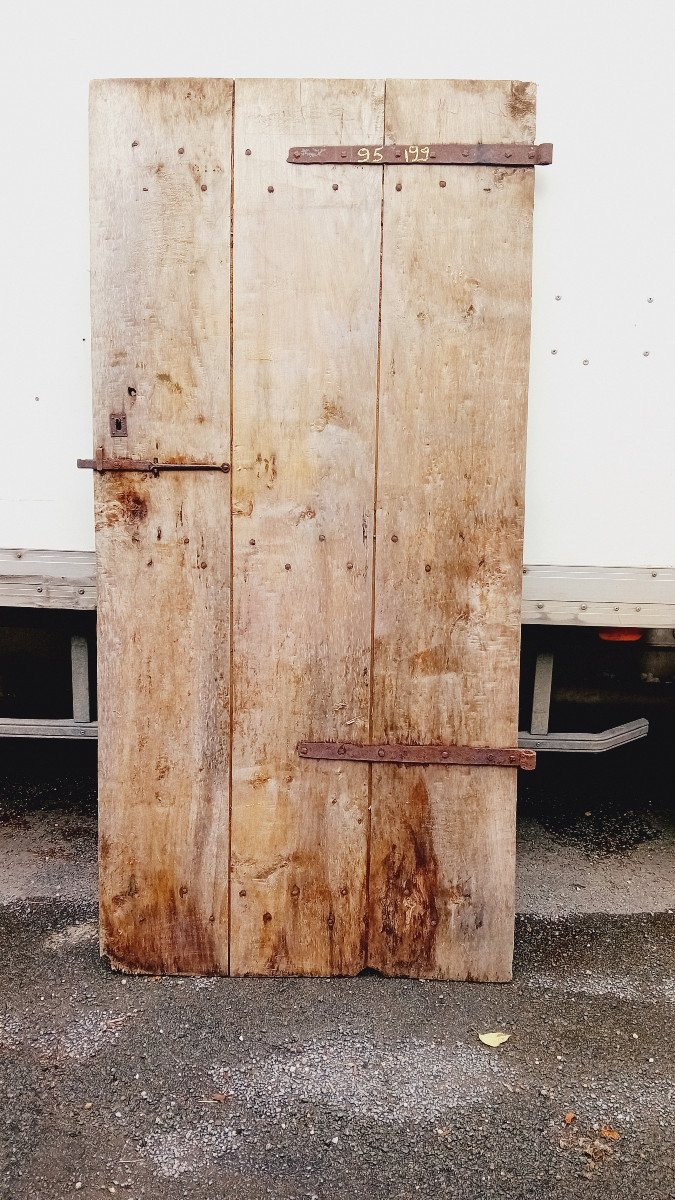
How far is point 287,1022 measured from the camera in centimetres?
238

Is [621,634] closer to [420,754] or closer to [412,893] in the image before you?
[420,754]

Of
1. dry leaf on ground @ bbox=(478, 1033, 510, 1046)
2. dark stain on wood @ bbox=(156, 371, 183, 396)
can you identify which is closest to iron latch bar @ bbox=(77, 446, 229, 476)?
dark stain on wood @ bbox=(156, 371, 183, 396)

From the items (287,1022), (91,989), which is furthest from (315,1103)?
(91,989)

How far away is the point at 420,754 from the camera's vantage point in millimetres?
2479

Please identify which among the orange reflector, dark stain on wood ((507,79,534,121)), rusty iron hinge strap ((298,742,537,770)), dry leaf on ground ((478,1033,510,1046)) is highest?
dark stain on wood ((507,79,534,121))

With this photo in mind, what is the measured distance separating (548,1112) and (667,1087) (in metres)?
0.35

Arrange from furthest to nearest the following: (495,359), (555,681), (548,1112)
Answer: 1. (555,681)
2. (495,359)
3. (548,1112)

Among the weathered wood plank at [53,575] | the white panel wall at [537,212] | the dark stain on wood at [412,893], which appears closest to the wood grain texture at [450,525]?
the dark stain on wood at [412,893]

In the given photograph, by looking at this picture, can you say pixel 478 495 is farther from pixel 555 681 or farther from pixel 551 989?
pixel 551 989

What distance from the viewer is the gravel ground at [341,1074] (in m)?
1.90

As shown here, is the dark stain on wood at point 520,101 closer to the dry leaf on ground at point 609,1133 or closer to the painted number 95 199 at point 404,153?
the painted number 95 199 at point 404,153

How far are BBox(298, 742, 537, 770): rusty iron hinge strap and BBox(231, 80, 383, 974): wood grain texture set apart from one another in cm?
4

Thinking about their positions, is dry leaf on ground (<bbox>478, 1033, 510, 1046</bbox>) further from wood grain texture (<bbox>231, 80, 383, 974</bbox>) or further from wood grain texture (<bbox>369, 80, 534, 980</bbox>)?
wood grain texture (<bbox>231, 80, 383, 974</bbox>)

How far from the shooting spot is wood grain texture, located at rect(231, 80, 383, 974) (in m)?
2.33
